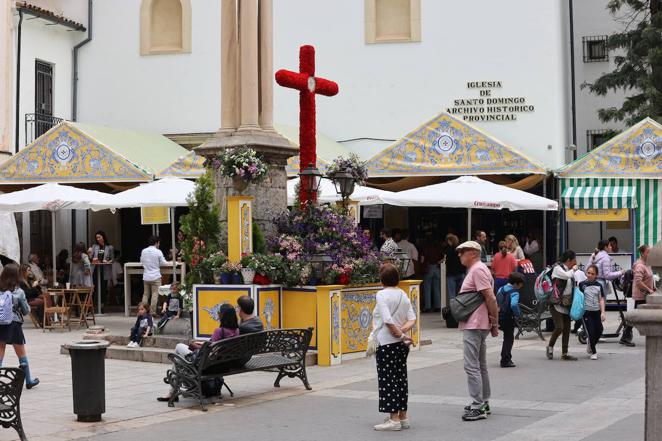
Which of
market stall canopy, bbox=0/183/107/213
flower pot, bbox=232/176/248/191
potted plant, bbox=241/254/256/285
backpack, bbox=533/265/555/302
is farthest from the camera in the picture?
market stall canopy, bbox=0/183/107/213

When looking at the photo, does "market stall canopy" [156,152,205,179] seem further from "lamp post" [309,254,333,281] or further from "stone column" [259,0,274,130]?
"lamp post" [309,254,333,281]

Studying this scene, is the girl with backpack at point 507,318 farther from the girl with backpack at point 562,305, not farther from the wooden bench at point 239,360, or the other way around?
the wooden bench at point 239,360

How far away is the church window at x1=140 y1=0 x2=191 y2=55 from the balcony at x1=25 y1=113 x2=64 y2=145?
3276 mm

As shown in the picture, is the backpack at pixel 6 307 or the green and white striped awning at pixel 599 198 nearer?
the backpack at pixel 6 307

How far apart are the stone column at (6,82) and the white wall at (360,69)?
367cm

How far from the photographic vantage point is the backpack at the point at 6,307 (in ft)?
39.1

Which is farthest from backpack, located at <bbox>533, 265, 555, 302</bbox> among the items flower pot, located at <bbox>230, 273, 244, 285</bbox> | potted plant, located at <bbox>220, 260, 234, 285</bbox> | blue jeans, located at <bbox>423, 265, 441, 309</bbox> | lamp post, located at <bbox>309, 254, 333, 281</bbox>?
blue jeans, located at <bbox>423, 265, 441, 309</bbox>

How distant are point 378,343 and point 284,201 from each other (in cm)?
673

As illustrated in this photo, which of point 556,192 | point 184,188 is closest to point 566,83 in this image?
point 556,192

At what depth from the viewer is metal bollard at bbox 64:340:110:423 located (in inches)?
419

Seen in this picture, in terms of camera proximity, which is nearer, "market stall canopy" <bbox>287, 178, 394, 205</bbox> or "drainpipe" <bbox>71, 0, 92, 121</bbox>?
"market stall canopy" <bbox>287, 178, 394, 205</bbox>

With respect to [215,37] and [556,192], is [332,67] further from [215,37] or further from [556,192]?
[556,192]

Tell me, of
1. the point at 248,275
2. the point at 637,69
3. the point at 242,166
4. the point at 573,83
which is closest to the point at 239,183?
the point at 242,166

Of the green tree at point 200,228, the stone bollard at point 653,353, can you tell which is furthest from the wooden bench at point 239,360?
the stone bollard at point 653,353
